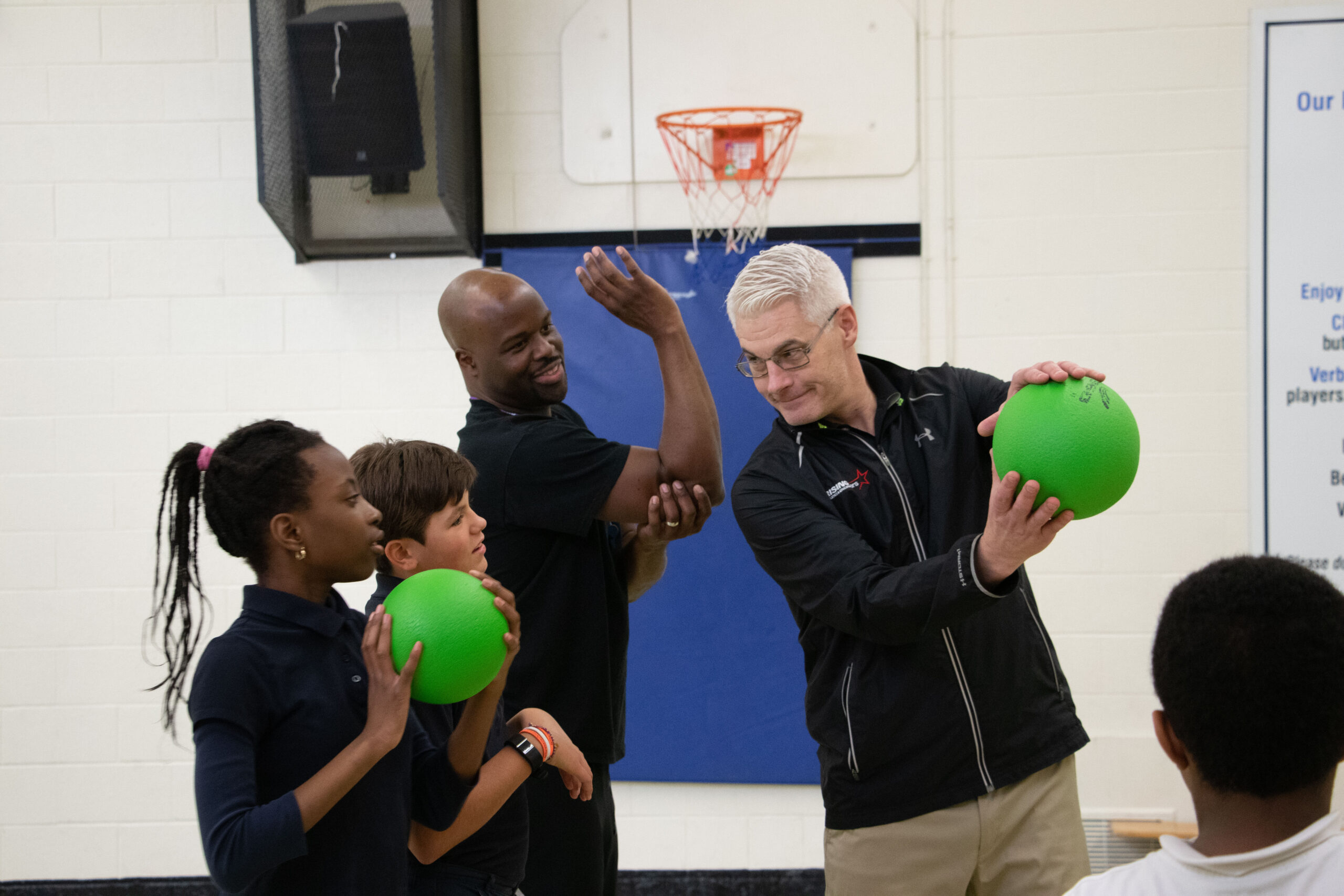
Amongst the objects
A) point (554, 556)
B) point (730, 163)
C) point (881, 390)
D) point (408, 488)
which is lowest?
point (554, 556)

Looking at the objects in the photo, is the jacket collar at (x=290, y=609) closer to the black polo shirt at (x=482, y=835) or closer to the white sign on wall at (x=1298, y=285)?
the black polo shirt at (x=482, y=835)

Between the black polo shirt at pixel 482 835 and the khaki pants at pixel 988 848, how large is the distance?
557 millimetres

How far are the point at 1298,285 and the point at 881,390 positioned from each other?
2.34 meters

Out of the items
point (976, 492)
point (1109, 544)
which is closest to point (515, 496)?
point (976, 492)

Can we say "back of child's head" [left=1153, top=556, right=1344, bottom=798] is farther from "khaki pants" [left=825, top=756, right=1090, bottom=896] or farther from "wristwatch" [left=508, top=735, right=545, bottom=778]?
"wristwatch" [left=508, top=735, right=545, bottom=778]

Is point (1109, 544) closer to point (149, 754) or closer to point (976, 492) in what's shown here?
point (976, 492)

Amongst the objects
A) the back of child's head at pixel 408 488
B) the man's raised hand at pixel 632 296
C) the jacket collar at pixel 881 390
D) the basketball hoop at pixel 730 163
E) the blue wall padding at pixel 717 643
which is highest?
the basketball hoop at pixel 730 163

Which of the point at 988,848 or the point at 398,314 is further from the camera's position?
the point at 398,314

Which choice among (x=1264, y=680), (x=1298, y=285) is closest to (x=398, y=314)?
(x=1298, y=285)

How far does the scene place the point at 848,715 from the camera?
166 cm

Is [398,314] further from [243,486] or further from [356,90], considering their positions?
[243,486]

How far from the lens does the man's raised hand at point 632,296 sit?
68.8 inches

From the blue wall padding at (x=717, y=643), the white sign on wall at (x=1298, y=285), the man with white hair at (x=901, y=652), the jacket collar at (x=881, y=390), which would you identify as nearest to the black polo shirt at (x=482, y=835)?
the man with white hair at (x=901, y=652)

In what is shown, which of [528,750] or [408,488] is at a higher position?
[408,488]
